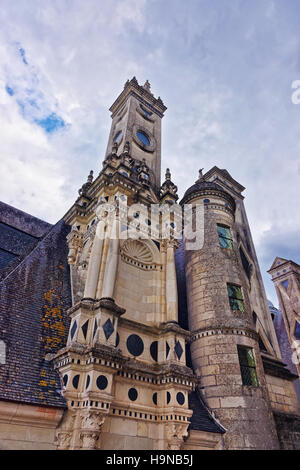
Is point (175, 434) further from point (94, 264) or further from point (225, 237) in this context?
point (225, 237)

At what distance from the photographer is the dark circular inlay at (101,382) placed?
9.70 m

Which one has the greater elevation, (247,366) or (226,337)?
(226,337)

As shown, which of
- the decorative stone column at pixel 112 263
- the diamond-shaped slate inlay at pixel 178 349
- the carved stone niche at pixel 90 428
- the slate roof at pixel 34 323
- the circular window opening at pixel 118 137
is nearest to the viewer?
the carved stone niche at pixel 90 428

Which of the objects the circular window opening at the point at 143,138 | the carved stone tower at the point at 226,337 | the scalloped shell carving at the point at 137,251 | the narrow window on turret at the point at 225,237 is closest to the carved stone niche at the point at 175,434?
the carved stone tower at the point at 226,337

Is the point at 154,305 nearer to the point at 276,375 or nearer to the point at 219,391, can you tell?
the point at 219,391

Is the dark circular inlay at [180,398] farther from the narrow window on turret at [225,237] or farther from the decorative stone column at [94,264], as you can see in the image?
the narrow window on turret at [225,237]

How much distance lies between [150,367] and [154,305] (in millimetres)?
2783

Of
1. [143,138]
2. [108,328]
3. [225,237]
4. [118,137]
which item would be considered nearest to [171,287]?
[108,328]

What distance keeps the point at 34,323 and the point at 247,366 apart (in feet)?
29.0

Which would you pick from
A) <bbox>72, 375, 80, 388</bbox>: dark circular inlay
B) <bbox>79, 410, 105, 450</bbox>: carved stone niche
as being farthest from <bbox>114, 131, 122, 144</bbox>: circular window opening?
<bbox>79, 410, 105, 450</bbox>: carved stone niche

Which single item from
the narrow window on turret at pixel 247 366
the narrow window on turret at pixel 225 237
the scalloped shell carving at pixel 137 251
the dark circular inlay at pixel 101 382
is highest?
the narrow window on turret at pixel 225 237

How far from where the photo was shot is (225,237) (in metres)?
17.7

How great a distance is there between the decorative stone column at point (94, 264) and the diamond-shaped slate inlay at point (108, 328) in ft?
4.47

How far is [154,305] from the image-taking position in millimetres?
13930
